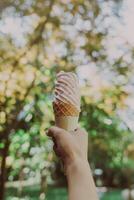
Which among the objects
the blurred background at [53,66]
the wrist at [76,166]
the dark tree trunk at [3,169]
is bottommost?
the dark tree trunk at [3,169]

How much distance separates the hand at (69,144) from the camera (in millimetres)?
1004

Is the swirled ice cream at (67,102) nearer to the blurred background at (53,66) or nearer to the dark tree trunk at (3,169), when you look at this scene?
the blurred background at (53,66)

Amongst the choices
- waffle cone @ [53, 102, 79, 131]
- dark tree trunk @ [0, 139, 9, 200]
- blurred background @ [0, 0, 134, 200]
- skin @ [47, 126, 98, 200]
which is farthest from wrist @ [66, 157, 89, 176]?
dark tree trunk @ [0, 139, 9, 200]

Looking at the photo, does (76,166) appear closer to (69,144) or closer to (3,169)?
(69,144)

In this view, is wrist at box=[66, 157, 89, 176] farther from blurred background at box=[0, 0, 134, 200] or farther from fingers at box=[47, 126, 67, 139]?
blurred background at box=[0, 0, 134, 200]

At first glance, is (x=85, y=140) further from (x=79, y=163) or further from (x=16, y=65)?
(x=16, y=65)

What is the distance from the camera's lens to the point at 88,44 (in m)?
4.59

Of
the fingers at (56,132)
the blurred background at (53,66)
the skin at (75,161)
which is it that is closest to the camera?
the skin at (75,161)

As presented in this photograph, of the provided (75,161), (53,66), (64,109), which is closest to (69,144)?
(75,161)

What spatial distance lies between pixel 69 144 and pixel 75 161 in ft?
0.14

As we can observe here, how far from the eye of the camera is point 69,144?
40.0 inches

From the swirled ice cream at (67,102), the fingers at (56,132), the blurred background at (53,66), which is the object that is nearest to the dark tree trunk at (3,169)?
the blurred background at (53,66)

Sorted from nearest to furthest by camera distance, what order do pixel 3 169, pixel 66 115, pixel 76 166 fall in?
pixel 76 166 → pixel 66 115 → pixel 3 169

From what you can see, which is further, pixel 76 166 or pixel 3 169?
pixel 3 169
